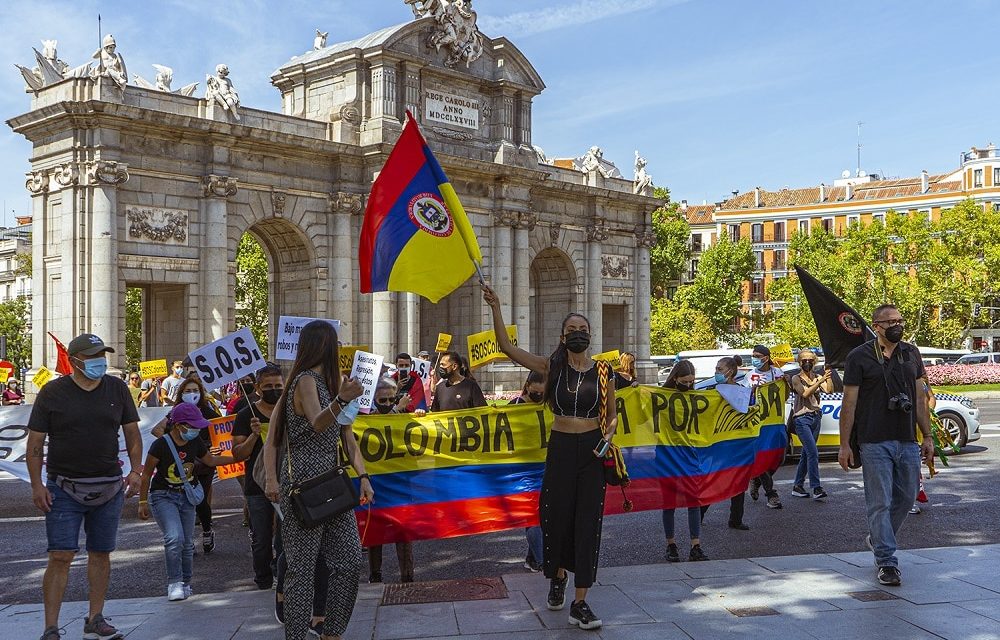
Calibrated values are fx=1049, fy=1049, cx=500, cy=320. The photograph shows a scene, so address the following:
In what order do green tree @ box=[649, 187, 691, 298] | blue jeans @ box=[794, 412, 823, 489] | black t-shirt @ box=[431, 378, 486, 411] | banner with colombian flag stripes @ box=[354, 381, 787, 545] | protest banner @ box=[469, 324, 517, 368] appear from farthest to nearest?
1. green tree @ box=[649, 187, 691, 298]
2. protest banner @ box=[469, 324, 517, 368]
3. blue jeans @ box=[794, 412, 823, 489]
4. black t-shirt @ box=[431, 378, 486, 411]
5. banner with colombian flag stripes @ box=[354, 381, 787, 545]

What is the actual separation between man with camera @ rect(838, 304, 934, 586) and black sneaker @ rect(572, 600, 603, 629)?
2511 mm

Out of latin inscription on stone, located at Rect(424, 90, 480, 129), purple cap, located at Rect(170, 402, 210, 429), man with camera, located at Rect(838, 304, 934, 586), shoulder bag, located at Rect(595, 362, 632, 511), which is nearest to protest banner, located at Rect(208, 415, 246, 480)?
purple cap, located at Rect(170, 402, 210, 429)

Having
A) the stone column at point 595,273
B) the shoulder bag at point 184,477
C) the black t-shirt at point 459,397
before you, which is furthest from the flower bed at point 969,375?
the shoulder bag at point 184,477

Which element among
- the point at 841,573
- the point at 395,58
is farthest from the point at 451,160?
the point at 841,573

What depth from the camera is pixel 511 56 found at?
34688mm

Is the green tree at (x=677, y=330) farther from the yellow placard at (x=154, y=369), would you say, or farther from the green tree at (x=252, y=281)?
the yellow placard at (x=154, y=369)

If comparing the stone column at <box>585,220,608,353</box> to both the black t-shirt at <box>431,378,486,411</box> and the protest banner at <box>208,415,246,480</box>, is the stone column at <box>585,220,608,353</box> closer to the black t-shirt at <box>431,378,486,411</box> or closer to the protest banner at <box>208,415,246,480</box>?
the protest banner at <box>208,415,246,480</box>

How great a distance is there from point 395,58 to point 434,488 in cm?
2351

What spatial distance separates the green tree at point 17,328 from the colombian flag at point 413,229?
2899 inches

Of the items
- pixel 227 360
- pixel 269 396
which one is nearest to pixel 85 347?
pixel 269 396

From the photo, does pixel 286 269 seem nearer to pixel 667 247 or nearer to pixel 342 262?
pixel 342 262

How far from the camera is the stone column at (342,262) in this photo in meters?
30.5

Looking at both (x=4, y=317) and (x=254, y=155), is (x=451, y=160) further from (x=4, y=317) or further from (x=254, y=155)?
(x=4, y=317)

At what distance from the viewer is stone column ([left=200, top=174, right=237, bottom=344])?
2788 cm
